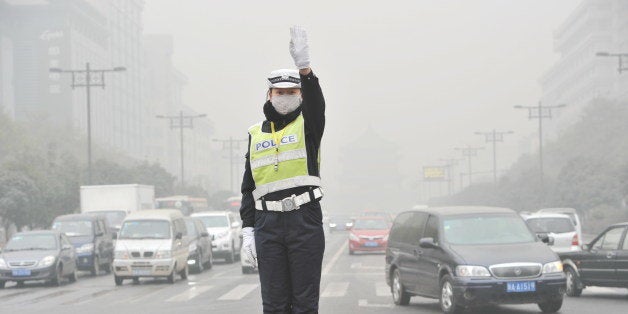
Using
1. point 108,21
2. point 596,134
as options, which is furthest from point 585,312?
point 108,21

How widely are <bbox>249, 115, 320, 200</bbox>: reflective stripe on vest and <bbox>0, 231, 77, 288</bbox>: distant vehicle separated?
2270 centimetres

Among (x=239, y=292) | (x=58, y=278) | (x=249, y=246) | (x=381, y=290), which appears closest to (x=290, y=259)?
(x=249, y=246)

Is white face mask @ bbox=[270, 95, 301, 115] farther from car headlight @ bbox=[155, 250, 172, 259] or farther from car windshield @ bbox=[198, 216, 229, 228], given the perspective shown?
car windshield @ bbox=[198, 216, 229, 228]

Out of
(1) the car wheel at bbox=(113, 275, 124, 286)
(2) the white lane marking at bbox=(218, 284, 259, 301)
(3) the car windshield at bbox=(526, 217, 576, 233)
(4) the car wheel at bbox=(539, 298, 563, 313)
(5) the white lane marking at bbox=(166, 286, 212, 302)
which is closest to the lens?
(4) the car wheel at bbox=(539, 298, 563, 313)

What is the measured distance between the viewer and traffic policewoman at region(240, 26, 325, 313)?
634 centimetres

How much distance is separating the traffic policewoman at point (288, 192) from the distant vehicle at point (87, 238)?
2795 cm

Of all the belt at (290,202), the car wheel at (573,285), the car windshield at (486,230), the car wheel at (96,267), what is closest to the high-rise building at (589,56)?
the car wheel at (96,267)

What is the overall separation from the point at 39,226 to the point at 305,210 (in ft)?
162

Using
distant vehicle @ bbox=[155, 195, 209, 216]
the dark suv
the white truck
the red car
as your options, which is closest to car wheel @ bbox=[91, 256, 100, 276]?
the white truck

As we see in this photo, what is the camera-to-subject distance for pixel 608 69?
134 meters

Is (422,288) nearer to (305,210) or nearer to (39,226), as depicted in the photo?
(305,210)

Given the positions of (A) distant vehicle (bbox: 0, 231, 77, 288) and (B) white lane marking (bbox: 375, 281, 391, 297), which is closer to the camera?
(B) white lane marking (bbox: 375, 281, 391, 297)

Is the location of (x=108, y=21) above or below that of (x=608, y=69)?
above

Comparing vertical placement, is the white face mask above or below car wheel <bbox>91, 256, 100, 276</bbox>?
above
